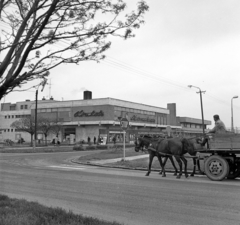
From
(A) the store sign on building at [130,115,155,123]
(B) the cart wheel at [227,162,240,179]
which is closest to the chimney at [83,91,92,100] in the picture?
(A) the store sign on building at [130,115,155,123]

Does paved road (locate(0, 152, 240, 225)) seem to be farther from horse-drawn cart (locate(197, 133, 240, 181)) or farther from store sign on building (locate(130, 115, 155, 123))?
store sign on building (locate(130, 115, 155, 123))

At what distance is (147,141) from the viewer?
44.7 feet

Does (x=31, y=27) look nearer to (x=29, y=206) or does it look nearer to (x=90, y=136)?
(x=29, y=206)

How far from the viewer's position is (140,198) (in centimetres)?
816

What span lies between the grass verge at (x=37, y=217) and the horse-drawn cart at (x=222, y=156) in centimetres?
702

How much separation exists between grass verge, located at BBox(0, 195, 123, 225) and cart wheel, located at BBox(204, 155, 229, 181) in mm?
7003

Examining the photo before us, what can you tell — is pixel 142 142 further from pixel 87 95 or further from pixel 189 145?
pixel 87 95

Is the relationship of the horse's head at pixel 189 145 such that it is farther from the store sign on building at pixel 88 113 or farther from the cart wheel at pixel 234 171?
the store sign on building at pixel 88 113

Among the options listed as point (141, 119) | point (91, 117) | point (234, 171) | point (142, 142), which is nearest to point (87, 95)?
point (91, 117)

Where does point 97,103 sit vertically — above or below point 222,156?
above

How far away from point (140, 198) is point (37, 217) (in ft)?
11.4

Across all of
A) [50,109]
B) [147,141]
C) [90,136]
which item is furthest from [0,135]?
[147,141]

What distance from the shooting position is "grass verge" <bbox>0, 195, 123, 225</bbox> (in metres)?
5.09

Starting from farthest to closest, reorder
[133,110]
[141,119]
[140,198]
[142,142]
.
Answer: [141,119] → [133,110] → [142,142] → [140,198]
